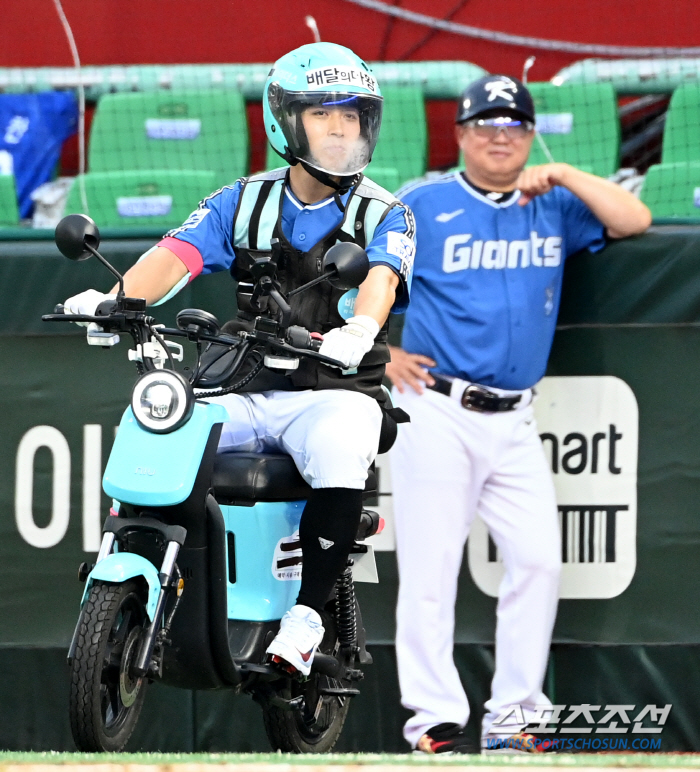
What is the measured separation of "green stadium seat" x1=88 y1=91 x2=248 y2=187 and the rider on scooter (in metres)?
4.06

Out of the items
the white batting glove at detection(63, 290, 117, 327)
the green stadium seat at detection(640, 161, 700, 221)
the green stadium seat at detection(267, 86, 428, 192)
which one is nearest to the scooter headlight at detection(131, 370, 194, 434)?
the white batting glove at detection(63, 290, 117, 327)

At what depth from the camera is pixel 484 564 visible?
4.40 m

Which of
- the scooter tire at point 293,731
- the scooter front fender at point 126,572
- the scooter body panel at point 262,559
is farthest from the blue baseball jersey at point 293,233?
the scooter tire at point 293,731

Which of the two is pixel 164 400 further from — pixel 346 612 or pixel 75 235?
pixel 346 612

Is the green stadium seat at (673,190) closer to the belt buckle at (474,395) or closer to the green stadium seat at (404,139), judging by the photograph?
the green stadium seat at (404,139)

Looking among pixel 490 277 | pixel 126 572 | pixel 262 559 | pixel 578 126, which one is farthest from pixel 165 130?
pixel 126 572

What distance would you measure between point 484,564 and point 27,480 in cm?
173

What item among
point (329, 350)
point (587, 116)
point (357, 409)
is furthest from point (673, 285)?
point (587, 116)

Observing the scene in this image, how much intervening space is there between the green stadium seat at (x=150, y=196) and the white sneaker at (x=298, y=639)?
3.69m

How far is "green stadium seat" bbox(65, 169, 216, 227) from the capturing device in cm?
665

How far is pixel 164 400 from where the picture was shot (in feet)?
10.1

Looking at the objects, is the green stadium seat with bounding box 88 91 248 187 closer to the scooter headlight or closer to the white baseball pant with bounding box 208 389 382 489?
the white baseball pant with bounding box 208 389 382 489

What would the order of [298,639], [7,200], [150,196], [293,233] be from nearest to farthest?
[298,639] → [293,233] → [150,196] → [7,200]

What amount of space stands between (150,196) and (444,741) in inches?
148
